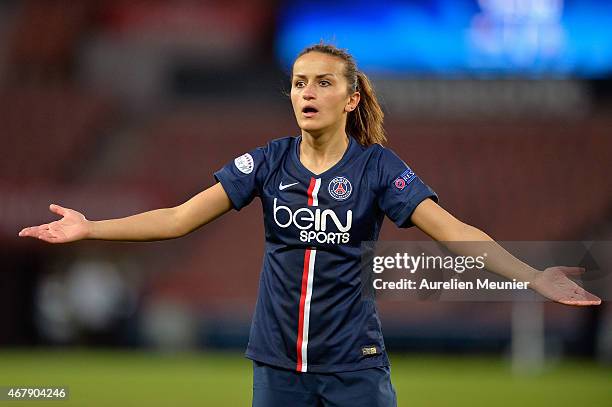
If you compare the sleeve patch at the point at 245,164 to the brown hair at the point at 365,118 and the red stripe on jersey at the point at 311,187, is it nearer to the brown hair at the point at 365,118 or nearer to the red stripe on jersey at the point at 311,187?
the red stripe on jersey at the point at 311,187

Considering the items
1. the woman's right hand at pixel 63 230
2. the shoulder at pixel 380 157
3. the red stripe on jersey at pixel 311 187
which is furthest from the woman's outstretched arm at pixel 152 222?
the shoulder at pixel 380 157

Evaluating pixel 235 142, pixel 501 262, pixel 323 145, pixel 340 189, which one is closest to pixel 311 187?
pixel 340 189

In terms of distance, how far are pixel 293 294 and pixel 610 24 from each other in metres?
18.8

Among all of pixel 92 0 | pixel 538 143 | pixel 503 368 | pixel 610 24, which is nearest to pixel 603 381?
pixel 503 368

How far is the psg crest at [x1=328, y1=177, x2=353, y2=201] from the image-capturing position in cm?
464

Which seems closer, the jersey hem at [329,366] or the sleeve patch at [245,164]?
the jersey hem at [329,366]

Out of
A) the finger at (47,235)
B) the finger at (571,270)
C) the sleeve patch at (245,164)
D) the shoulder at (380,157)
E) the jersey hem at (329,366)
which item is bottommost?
the jersey hem at (329,366)

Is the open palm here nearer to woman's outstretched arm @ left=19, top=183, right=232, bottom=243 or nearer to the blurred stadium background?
woman's outstretched arm @ left=19, top=183, right=232, bottom=243

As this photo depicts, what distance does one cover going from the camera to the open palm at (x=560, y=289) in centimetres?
448

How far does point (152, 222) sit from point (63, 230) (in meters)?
0.37

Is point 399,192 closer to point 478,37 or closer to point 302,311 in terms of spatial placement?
point 302,311

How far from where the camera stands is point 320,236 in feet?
15.2

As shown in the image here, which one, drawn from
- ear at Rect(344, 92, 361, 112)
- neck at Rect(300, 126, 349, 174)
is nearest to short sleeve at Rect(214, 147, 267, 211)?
neck at Rect(300, 126, 349, 174)

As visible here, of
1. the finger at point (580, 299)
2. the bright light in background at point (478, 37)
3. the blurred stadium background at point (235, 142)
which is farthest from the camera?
the bright light in background at point (478, 37)
